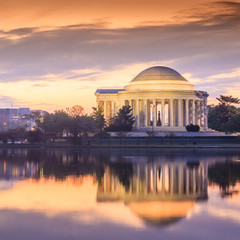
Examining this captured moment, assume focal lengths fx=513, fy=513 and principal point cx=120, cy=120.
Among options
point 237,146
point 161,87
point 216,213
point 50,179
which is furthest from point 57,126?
point 216,213

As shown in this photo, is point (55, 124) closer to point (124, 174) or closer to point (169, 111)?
point (169, 111)

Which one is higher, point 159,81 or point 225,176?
point 159,81

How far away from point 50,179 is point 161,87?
103 m

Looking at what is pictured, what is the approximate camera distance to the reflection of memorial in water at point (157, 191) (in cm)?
2308

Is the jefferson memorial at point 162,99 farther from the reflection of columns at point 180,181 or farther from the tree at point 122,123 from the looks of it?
the reflection of columns at point 180,181

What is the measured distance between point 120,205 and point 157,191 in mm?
5824

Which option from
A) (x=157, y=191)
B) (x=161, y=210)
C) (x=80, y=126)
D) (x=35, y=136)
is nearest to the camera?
(x=161, y=210)

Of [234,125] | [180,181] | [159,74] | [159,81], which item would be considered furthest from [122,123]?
[180,181]

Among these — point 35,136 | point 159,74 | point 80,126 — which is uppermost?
point 159,74

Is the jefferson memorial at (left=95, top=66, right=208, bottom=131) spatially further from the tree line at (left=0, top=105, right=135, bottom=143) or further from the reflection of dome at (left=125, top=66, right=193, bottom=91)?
the tree line at (left=0, top=105, right=135, bottom=143)

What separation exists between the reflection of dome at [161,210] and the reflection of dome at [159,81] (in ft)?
373

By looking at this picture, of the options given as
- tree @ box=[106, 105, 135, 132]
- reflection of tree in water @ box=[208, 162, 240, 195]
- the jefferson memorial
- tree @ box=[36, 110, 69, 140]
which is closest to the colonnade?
the jefferson memorial

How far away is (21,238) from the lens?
58.6ft

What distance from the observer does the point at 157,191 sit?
100.0ft
